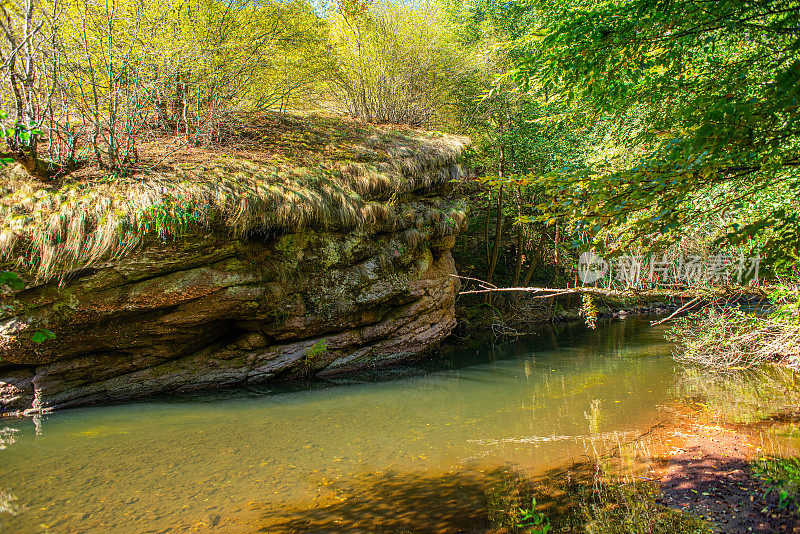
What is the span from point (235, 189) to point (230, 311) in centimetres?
213

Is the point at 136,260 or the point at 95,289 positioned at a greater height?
the point at 136,260

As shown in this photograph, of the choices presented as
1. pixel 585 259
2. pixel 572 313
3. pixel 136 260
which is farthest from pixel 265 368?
pixel 572 313

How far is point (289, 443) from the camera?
509cm

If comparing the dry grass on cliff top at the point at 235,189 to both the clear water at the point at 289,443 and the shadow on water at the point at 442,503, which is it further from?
the shadow on water at the point at 442,503

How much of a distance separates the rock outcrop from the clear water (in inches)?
25.5

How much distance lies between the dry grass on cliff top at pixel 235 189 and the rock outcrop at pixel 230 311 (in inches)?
9.4

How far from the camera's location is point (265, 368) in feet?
26.0

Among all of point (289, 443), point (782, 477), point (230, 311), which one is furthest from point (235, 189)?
point (782, 477)

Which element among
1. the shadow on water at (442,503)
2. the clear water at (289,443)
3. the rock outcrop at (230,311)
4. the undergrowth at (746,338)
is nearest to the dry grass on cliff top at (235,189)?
the rock outcrop at (230,311)

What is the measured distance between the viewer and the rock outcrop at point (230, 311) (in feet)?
21.0

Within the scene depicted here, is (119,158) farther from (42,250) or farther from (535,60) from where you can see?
(535,60)

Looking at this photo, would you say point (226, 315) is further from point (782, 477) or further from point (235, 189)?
point (782, 477)

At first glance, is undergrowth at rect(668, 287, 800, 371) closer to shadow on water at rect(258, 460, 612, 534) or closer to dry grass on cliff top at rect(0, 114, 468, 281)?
shadow on water at rect(258, 460, 612, 534)

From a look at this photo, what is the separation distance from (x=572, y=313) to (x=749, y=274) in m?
14.5
